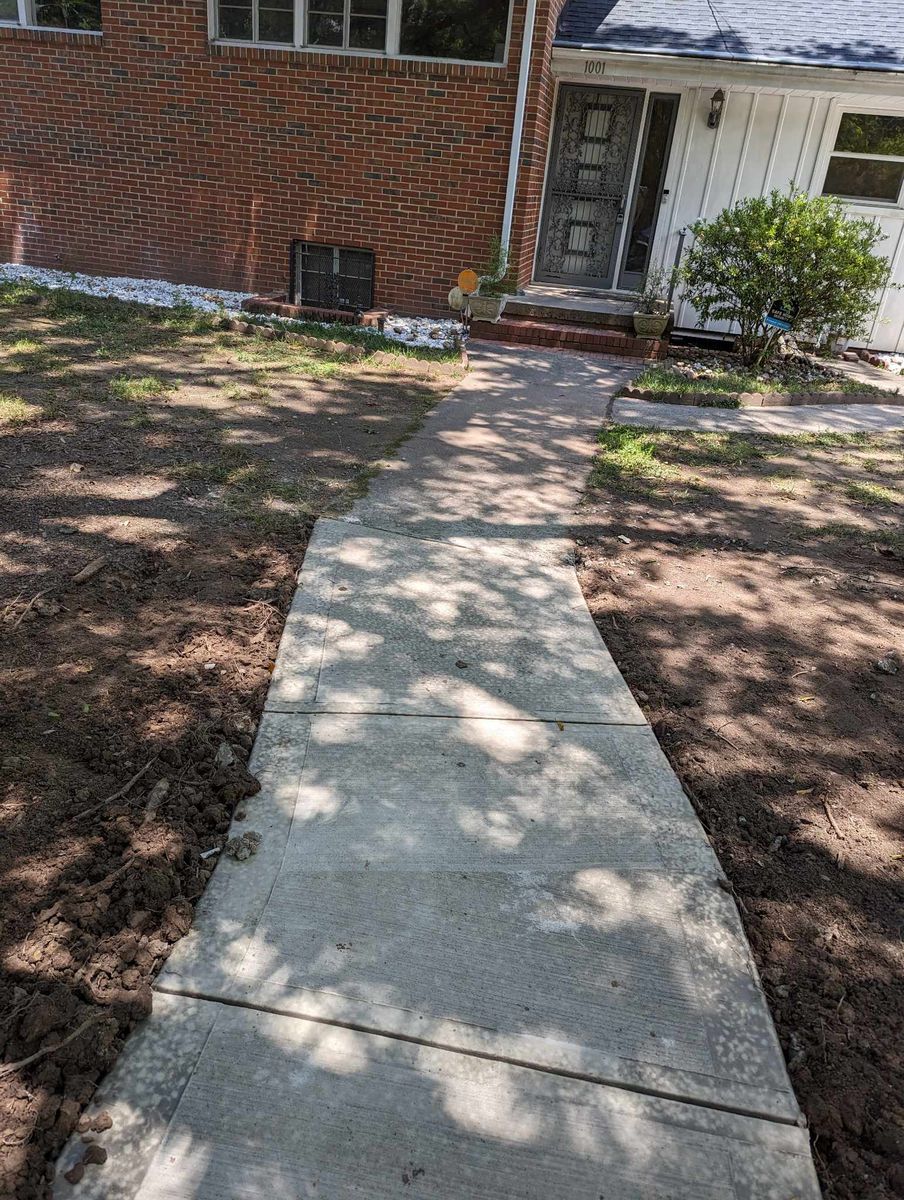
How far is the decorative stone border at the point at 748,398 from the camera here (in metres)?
7.83

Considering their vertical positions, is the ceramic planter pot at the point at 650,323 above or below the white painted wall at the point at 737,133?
below

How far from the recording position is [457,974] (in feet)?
6.73

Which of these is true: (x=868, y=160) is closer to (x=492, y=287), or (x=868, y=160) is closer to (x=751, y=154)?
(x=751, y=154)

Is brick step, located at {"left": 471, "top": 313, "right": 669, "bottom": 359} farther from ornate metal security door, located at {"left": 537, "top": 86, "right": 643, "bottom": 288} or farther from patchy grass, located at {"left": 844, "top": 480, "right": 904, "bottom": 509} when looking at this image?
patchy grass, located at {"left": 844, "top": 480, "right": 904, "bottom": 509}

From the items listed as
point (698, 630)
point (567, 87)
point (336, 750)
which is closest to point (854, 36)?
point (567, 87)

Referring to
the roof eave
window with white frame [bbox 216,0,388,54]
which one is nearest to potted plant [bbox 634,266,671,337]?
the roof eave

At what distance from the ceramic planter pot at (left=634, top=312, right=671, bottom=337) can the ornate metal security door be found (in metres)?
2.23

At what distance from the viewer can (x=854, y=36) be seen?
33.1ft

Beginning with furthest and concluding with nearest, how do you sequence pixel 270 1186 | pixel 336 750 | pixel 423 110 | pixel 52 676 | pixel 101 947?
1. pixel 423 110
2. pixel 52 676
3. pixel 336 750
4. pixel 101 947
5. pixel 270 1186

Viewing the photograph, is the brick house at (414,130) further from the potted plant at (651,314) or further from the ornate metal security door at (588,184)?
the potted plant at (651,314)

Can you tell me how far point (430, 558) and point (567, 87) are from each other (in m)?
8.84

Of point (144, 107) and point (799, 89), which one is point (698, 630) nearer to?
point (799, 89)

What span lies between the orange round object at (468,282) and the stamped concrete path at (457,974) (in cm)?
666

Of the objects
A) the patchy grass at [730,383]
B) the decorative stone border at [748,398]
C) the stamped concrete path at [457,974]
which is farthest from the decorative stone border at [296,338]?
the stamped concrete path at [457,974]
